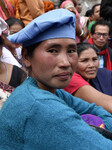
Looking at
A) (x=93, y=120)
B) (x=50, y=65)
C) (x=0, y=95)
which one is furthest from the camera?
(x=0, y=95)

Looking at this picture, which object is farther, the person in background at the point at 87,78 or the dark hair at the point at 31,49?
the person in background at the point at 87,78

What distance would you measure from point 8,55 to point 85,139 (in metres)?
2.28

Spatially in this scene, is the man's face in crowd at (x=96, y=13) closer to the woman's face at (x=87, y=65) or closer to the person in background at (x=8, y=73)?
the woman's face at (x=87, y=65)

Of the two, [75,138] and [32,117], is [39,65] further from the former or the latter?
[75,138]

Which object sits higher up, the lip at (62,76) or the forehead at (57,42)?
the forehead at (57,42)

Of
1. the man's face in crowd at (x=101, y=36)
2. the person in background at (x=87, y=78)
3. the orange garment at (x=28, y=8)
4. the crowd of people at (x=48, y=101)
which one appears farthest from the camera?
the man's face in crowd at (x=101, y=36)

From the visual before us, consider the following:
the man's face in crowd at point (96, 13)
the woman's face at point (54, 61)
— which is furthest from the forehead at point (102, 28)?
the woman's face at point (54, 61)

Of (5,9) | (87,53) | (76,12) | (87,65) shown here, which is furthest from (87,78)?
(5,9)

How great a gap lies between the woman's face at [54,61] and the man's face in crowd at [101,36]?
10.8ft

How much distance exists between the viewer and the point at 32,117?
0.90 meters

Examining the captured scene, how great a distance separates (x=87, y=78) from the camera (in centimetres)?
272

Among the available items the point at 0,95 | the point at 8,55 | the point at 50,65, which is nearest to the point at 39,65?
the point at 50,65

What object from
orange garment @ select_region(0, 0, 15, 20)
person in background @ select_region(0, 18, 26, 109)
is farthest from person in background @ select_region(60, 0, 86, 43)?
person in background @ select_region(0, 18, 26, 109)

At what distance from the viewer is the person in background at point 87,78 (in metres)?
2.15
